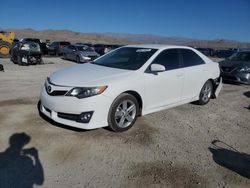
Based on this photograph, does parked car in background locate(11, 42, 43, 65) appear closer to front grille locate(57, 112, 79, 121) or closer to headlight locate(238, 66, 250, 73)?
headlight locate(238, 66, 250, 73)

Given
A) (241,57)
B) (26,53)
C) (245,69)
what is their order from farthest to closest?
(26,53)
(241,57)
(245,69)

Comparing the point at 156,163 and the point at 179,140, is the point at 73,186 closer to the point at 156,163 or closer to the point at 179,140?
the point at 156,163

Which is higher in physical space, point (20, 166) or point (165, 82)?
point (165, 82)

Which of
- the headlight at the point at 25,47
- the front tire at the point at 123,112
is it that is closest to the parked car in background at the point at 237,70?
the front tire at the point at 123,112

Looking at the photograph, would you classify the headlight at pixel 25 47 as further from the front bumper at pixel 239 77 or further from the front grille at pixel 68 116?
the front grille at pixel 68 116

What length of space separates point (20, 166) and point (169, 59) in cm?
379

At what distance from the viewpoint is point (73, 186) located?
3334 mm

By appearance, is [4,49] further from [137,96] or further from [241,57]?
[137,96]

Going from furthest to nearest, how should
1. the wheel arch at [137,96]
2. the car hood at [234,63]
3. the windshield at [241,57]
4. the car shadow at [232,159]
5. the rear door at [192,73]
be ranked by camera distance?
the windshield at [241,57], the car hood at [234,63], the rear door at [192,73], the wheel arch at [137,96], the car shadow at [232,159]

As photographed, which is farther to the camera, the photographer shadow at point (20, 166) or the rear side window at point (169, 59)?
the rear side window at point (169, 59)

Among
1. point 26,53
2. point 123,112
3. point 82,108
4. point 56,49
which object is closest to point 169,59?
point 123,112

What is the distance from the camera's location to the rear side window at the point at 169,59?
578cm

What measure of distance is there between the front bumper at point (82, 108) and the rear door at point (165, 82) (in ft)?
3.51

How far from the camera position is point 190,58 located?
6.63 meters
